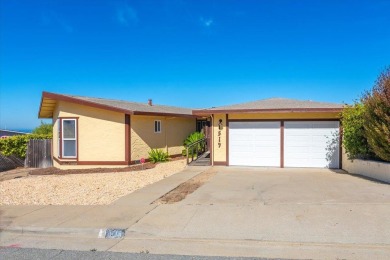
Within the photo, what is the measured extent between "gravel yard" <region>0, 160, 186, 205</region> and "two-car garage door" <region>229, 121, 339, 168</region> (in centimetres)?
356

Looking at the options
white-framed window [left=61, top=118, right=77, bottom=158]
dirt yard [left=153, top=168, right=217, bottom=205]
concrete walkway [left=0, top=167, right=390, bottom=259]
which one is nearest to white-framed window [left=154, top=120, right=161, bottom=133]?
white-framed window [left=61, top=118, right=77, bottom=158]

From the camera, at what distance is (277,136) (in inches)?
611

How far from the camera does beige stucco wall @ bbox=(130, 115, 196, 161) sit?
684 inches

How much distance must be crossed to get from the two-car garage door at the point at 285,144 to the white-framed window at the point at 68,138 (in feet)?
25.8

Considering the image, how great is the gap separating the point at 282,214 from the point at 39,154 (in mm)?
16931

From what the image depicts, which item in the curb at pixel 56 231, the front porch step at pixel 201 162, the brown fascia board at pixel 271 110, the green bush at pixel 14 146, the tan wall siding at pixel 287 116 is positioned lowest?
the curb at pixel 56 231

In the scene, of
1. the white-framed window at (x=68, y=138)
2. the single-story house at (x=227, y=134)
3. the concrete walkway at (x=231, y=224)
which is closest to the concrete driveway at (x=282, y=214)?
the concrete walkway at (x=231, y=224)

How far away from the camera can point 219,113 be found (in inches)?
619

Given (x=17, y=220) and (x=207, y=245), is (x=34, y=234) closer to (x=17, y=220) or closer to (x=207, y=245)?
(x=17, y=220)

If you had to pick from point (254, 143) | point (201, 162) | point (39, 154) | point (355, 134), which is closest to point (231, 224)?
point (355, 134)

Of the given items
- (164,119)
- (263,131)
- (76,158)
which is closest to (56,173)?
(76,158)

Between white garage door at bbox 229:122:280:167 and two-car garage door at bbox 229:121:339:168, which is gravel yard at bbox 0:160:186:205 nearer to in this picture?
white garage door at bbox 229:122:280:167

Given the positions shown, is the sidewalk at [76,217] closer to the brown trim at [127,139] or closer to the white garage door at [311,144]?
the brown trim at [127,139]

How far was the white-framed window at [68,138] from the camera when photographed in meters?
17.3
